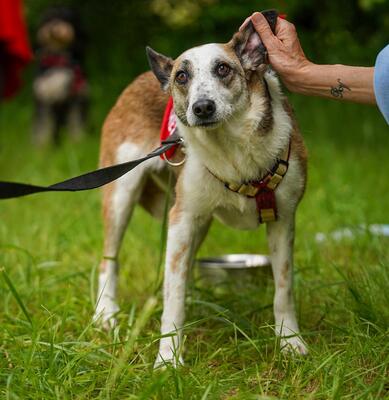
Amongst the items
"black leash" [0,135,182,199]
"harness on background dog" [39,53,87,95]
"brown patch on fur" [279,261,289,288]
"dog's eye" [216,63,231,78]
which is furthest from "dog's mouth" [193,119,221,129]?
"harness on background dog" [39,53,87,95]

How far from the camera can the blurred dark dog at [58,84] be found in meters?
8.91

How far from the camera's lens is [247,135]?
3.10m

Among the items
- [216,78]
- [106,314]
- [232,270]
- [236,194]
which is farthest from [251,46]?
[106,314]

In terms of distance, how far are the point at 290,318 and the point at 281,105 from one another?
910mm

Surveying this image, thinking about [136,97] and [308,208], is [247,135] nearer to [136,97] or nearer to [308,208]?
[136,97]

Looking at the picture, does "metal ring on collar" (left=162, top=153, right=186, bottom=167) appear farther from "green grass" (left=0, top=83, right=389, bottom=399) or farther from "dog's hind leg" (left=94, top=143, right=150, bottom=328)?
"green grass" (left=0, top=83, right=389, bottom=399)

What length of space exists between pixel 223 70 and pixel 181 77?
0.62 feet

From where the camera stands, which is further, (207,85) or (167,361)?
(207,85)

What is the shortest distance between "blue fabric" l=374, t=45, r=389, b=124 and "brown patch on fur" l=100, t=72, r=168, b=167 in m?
1.41

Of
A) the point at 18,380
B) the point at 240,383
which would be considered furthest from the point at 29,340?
the point at 240,383

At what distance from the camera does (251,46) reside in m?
3.11

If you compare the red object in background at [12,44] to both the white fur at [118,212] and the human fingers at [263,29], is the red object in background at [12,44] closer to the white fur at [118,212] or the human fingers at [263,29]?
the white fur at [118,212]

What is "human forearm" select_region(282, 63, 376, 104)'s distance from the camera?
111 inches

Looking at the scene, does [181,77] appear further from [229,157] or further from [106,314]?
[106,314]
